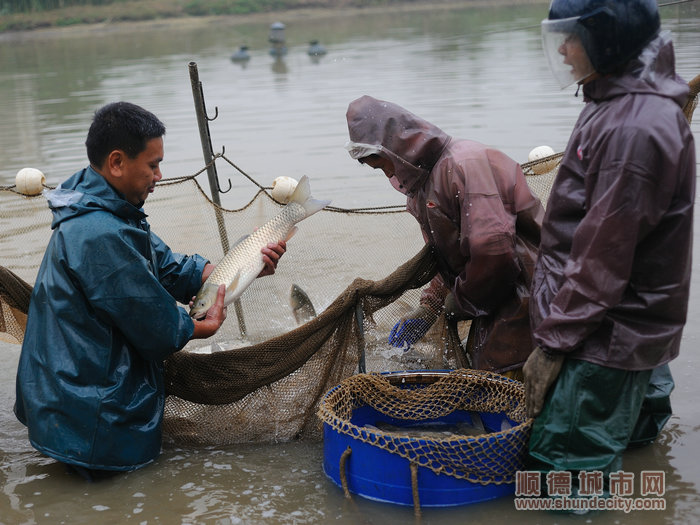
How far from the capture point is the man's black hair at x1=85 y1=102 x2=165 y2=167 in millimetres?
3881

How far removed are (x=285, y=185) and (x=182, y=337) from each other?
6.37ft

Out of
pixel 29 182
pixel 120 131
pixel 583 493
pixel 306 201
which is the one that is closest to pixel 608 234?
pixel 583 493

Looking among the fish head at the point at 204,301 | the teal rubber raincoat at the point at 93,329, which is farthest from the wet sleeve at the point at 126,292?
the fish head at the point at 204,301

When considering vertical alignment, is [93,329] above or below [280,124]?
above

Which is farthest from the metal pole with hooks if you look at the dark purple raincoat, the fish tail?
the dark purple raincoat

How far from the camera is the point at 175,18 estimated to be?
168ft

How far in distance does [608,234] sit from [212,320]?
2067 mm

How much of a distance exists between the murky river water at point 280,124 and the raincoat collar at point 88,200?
1373mm

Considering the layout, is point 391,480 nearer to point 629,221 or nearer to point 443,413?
point 443,413

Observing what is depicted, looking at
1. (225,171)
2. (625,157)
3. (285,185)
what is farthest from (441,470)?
(225,171)

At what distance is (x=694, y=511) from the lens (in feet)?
12.1

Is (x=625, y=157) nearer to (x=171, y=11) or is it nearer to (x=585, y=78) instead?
(x=585, y=78)

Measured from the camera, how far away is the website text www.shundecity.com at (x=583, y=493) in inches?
137

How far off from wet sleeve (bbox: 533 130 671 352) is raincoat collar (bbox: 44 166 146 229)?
209 centimetres
